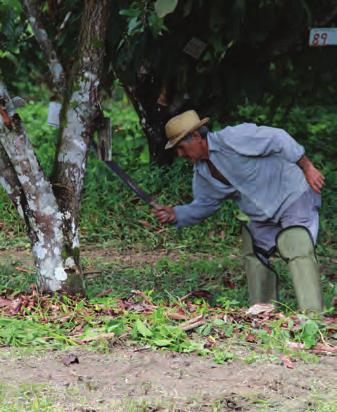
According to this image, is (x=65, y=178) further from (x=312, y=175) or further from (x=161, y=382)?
(x=161, y=382)

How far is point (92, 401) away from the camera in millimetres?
3703

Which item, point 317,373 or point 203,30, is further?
point 203,30

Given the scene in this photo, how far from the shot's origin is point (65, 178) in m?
5.16

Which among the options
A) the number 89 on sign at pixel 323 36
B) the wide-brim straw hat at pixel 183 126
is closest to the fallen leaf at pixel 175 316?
the wide-brim straw hat at pixel 183 126

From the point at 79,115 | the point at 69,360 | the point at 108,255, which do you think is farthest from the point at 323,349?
the point at 108,255

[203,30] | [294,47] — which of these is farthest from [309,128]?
[203,30]

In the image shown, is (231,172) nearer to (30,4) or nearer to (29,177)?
(29,177)

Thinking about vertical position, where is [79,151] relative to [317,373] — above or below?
above

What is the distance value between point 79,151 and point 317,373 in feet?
6.31

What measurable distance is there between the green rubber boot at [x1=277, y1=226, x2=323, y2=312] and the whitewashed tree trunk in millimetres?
1185

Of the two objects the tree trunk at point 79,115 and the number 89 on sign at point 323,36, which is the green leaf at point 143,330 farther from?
the number 89 on sign at point 323,36

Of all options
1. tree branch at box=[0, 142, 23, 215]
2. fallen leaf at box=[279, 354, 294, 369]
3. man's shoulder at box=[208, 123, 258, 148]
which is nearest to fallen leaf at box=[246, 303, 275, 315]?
fallen leaf at box=[279, 354, 294, 369]

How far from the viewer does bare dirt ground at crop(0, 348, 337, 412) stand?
3.69 m

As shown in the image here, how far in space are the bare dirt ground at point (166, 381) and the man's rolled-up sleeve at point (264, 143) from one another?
4.38 feet
